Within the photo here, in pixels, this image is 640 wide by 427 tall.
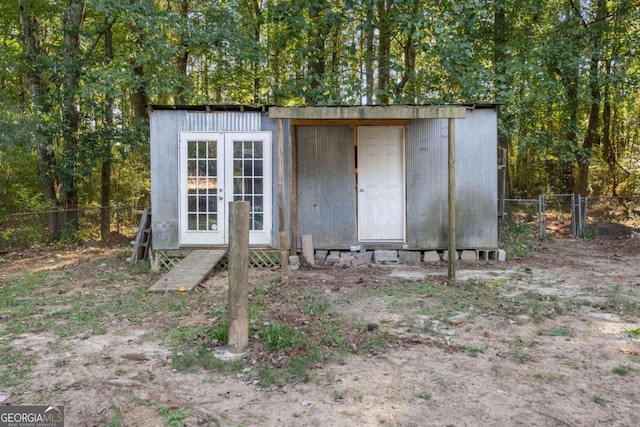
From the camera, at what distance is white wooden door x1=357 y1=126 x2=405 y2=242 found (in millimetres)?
7629

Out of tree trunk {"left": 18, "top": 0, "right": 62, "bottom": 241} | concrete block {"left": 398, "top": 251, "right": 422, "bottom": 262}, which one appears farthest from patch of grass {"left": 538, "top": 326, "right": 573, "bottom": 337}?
tree trunk {"left": 18, "top": 0, "right": 62, "bottom": 241}

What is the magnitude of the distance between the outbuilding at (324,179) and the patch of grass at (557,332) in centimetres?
340

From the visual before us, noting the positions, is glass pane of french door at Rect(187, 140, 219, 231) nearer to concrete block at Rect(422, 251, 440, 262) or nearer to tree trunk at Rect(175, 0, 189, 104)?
tree trunk at Rect(175, 0, 189, 104)

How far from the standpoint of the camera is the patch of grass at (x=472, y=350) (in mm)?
3500

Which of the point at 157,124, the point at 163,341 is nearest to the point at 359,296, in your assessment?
the point at 163,341

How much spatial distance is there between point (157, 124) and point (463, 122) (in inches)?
197

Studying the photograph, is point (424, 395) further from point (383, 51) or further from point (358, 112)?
point (383, 51)


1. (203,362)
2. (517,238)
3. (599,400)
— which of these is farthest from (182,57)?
(599,400)

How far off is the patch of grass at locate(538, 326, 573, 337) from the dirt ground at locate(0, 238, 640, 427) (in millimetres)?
40

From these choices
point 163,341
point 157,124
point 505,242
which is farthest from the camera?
point 505,242

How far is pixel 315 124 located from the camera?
7531 millimetres

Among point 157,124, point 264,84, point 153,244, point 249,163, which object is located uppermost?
point 264,84

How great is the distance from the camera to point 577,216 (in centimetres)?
1130

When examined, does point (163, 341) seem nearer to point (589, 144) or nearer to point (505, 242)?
point (505, 242)
